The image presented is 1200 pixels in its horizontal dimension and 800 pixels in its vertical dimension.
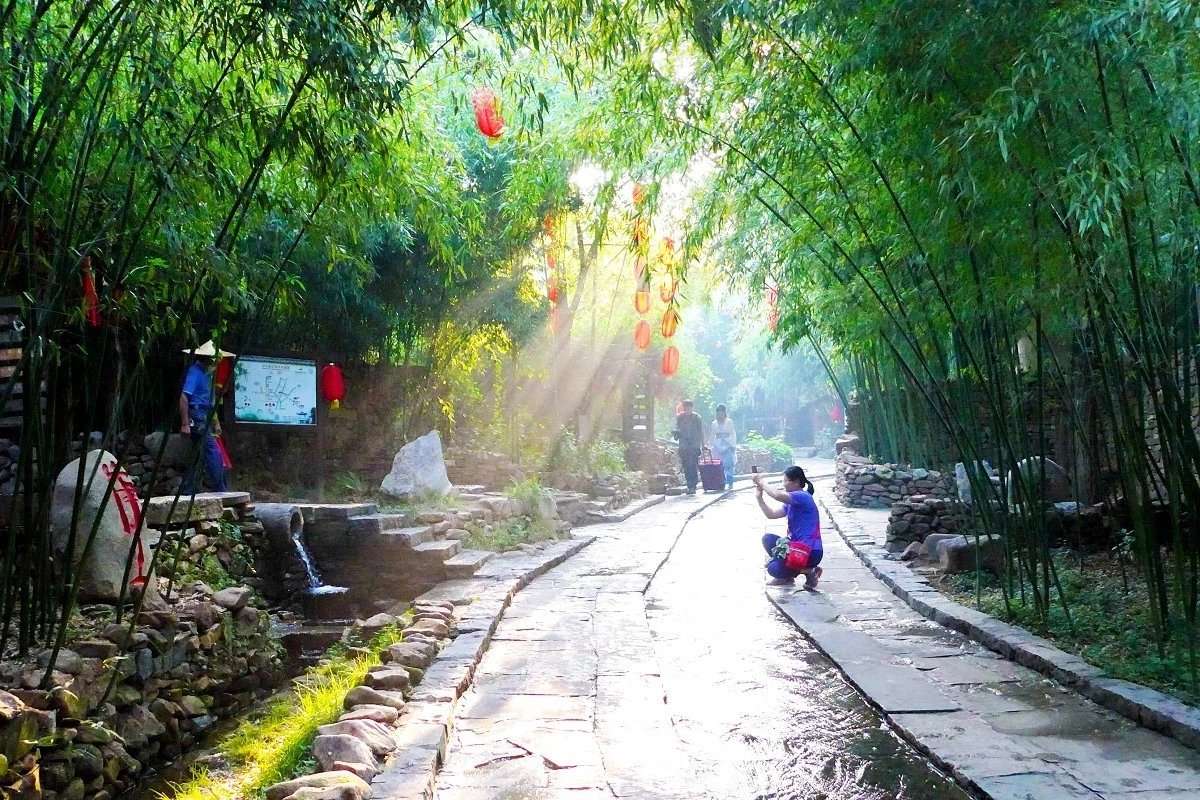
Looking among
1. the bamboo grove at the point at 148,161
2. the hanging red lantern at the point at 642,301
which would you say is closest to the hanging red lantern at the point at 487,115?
the bamboo grove at the point at 148,161

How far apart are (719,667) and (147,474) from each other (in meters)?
6.59

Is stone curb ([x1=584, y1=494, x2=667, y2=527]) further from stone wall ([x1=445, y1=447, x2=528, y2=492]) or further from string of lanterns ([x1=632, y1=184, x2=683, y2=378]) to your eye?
string of lanterns ([x1=632, y1=184, x2=683, y2=378])

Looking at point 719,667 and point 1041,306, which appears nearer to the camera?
point 1041,306

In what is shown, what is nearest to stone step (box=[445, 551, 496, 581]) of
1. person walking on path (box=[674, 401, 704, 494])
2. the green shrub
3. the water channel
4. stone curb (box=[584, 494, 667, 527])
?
the water channel

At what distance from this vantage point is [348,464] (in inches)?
486

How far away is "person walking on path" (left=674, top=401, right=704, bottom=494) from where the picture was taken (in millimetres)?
16469

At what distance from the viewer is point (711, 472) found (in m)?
17.6

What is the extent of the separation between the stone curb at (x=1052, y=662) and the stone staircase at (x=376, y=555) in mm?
3233

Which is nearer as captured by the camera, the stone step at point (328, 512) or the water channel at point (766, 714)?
the water channel at point (766, 714)

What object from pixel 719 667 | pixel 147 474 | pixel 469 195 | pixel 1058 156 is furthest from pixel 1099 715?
pixel 469 195

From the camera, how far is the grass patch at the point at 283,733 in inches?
136

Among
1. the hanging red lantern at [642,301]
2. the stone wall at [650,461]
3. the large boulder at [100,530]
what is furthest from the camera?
the stone wall at [650,461]

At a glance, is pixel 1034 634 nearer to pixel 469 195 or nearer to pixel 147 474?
pixel 147 474

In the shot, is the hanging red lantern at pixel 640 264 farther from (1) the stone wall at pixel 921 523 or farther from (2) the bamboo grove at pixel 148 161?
(1) the stone wall at pixel 921 523
